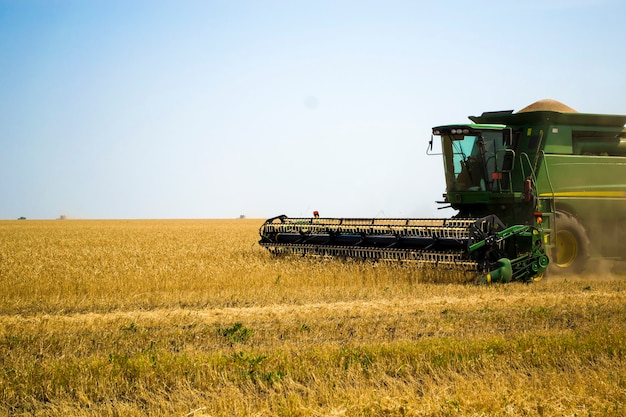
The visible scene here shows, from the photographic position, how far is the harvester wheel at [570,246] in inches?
448

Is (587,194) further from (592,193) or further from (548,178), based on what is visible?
(548,178)

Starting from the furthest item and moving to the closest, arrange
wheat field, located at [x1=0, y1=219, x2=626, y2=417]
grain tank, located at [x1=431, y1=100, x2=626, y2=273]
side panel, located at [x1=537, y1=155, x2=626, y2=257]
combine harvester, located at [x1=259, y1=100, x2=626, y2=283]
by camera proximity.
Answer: side panel, located at [x1=537, y1=155, x2=626, y2=257]
grain tank, located at [x1=431, y1=100, x2=626, y2=273]
combine harvester, located at [x1=259, y1=100, x2=626, y2=283]
wheat field, located at [x1=0, y1=219, x2=626, y2=417]

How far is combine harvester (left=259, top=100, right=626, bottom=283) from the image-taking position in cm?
1088

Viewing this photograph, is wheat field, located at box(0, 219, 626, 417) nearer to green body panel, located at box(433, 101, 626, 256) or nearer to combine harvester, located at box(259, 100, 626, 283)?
combine harvester, located at box(259, 100, 626, 283)

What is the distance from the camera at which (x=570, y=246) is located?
457 inches

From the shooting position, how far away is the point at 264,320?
703 cm

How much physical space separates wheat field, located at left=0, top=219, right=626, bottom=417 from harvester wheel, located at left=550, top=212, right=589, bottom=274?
4.80ft

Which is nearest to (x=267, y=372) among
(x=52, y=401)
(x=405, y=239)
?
(x=52, y=401)

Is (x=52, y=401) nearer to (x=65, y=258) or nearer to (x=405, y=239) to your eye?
(x=405, y=239)

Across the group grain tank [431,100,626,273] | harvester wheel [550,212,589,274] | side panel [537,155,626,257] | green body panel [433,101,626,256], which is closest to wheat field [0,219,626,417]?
harvester wheel [550,212,589,274]

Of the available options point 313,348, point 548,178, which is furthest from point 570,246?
point 313,348

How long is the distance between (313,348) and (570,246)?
770cm

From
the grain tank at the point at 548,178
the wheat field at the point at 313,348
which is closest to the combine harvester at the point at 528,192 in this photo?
the grain tank at the point at 548,178

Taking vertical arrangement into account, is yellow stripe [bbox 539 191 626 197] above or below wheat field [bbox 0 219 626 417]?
above
